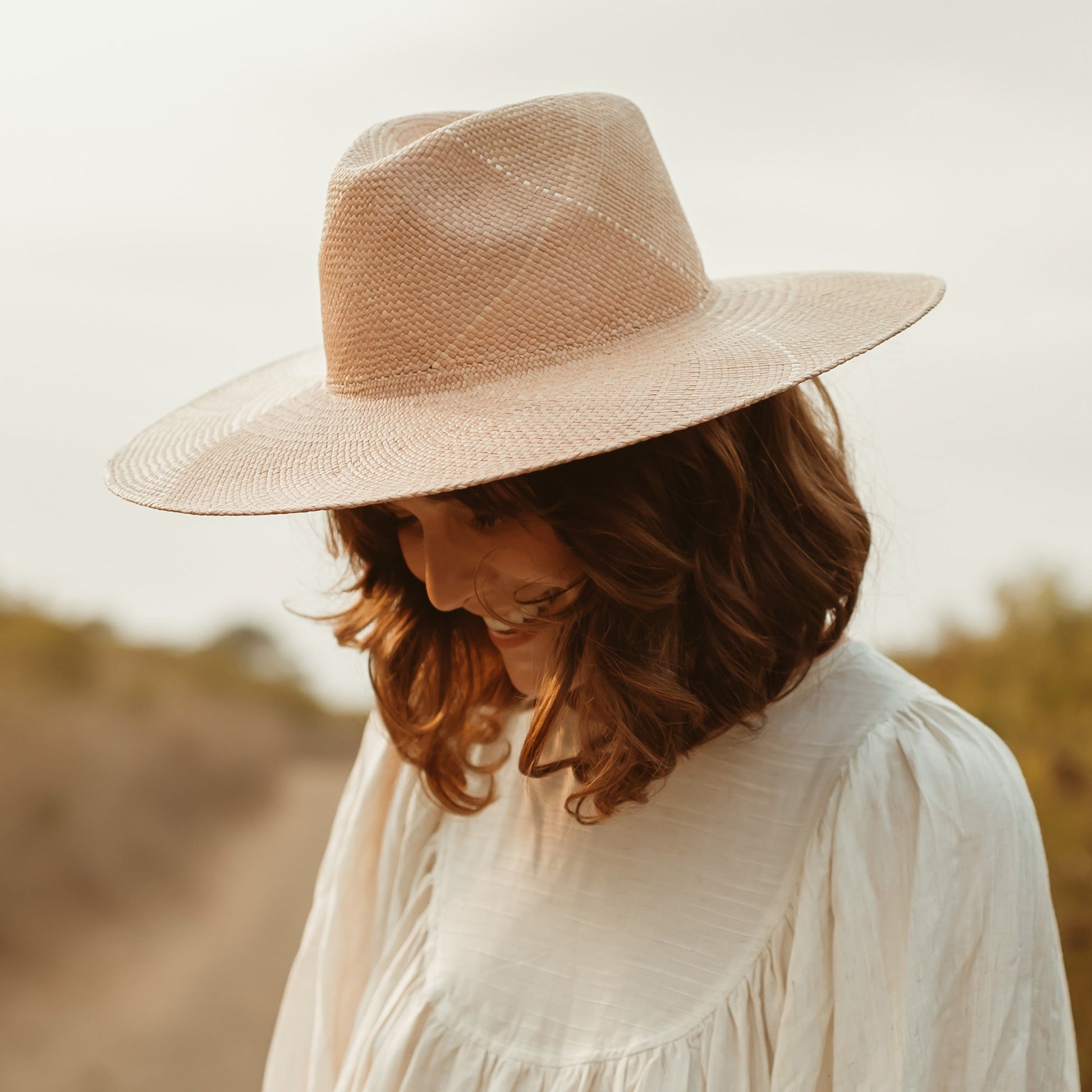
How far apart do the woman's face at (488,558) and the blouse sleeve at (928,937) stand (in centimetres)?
26

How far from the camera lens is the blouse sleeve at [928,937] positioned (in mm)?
675

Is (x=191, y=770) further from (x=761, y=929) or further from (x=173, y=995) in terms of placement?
(x=761, y=929)

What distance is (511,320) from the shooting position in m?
0.65

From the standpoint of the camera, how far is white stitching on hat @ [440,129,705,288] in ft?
2.15

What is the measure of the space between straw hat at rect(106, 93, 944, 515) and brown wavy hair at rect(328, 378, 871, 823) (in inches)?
3.2

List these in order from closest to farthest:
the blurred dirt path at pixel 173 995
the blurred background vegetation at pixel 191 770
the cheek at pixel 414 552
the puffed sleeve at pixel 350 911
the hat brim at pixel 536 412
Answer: the hat brim at pixel 536 412 < the cheek at pixel 414 552 < the puffed sleeve at pixel 350 911 < the blurred background vegetation at pixel 191 770 < the blurred dirt path at pixel 173 995

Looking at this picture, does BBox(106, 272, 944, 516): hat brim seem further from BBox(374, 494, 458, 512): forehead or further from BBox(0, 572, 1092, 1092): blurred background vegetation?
BBox(0, 572, 1092, 1092): blurred background vegetation

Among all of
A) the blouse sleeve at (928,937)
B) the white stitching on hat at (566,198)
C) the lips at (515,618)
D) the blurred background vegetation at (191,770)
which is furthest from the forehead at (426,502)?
the blurred background vegetation at (191,770)

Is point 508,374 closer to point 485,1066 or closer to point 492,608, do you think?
point 492,608

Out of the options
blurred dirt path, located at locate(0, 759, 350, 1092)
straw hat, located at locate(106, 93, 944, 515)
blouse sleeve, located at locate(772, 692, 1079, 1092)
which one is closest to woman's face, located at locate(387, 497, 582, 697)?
straw hat, located at locate(106, 93, 944, 515)

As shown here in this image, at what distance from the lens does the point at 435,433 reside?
0.63 meters

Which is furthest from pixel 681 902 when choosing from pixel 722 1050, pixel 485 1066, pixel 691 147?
pixel 691 147

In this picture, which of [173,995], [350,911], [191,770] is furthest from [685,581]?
[191,770]

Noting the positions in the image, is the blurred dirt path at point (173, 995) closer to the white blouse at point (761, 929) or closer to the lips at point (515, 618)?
the white blouse at point (761, 929)
